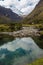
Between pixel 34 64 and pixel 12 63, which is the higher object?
pixel 34 64

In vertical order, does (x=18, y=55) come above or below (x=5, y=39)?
above

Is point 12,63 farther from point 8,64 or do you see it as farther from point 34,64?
point 34,64

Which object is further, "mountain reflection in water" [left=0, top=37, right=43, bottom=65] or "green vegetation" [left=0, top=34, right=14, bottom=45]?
"green vegetation" [left=0, top=34, right=14, bottom=45]

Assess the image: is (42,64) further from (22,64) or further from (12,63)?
(12,63)

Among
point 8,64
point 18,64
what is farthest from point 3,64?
point 18,64

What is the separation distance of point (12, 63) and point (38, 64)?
15468 millimetres

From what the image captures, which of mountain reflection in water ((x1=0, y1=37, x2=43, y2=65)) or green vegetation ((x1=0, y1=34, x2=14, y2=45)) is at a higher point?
mountain reflection in water ((x1=0, y1=37, x2=43, y2=65))

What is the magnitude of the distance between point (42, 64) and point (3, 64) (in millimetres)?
17910

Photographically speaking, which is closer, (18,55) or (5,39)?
(18,55)

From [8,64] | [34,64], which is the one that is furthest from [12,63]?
[34,64]

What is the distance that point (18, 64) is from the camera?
2306 inches

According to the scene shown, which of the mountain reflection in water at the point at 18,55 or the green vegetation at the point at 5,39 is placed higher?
the mountain reflection in water at the point at 18,55

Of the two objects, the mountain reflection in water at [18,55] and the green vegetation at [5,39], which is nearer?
the mountain reflection in water at [18,55]

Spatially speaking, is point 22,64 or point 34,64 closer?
point 34,64
